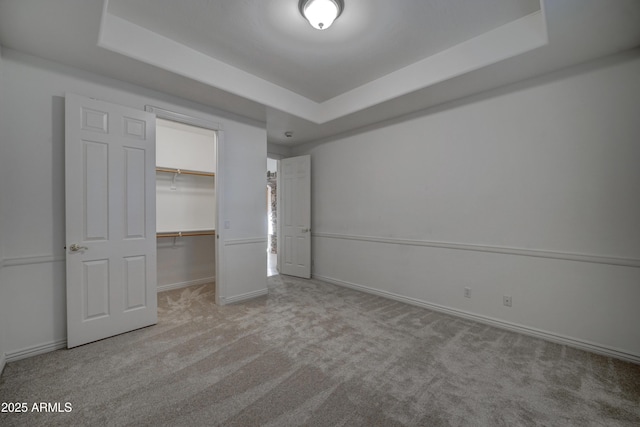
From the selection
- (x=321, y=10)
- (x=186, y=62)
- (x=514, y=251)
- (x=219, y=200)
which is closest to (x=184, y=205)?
(x=219, y=200)

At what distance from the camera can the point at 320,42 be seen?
8.55 ft

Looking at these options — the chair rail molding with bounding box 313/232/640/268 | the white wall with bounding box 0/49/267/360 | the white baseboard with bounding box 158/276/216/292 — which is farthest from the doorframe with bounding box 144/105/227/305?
the chair rail molding with bounding box 313/232/640/268

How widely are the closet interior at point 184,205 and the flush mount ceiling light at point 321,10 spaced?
105 inches

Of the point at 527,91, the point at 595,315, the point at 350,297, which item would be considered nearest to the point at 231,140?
the point at 350,297

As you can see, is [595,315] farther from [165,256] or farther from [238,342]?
[165,256]

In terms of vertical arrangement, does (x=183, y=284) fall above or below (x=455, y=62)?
below

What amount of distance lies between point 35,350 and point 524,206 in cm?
468

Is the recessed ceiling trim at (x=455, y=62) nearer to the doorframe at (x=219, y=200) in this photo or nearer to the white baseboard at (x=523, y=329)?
the doorframe at (x=219, y=200)

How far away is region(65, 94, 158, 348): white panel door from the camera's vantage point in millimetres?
2428

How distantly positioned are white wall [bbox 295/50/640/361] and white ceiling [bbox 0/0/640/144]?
1.13 feet

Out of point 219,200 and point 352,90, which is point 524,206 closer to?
point 352,90

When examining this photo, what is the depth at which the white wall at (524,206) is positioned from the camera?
2338 mm

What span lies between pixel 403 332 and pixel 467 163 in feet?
6.65

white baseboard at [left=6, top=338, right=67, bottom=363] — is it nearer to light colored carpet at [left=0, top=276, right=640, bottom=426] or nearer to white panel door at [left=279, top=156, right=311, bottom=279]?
light colored carpet at [left=0, top=276, right=640, bottom=426]
